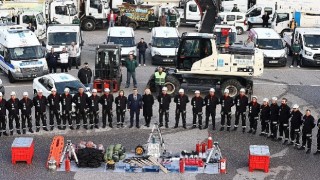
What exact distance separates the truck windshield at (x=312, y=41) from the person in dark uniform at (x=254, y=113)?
1204cm

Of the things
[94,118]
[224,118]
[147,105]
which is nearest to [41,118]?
[94,118]

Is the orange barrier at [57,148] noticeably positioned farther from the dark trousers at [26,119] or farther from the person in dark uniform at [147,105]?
the person in dark uniform at [147,105]

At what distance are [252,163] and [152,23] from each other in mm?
24679

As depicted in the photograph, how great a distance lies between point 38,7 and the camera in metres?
41.3

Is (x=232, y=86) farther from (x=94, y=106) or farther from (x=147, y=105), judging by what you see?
(x=94, y=106)

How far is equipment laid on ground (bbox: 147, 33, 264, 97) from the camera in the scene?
2778 cm

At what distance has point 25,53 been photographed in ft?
102

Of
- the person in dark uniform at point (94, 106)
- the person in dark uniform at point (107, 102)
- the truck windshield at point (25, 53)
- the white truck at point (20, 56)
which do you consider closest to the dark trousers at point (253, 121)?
the person in dark uniform at point (107, 102)

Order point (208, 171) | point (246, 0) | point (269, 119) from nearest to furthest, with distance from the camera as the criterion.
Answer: point (208, 171)
point (269, 119)
point (246, 0)

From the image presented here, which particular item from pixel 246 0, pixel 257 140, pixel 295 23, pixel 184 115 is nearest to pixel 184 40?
pixel 184 115

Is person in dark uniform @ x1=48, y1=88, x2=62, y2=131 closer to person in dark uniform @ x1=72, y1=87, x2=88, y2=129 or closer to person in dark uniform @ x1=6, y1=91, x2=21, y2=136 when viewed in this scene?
person in dark uniform @ x1=72, y1=87, x2=88, y2=129

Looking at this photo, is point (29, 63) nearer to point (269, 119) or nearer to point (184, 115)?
point (184, 115)

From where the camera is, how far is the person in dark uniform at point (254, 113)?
2334 cm

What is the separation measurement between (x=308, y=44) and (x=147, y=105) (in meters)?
13.4
